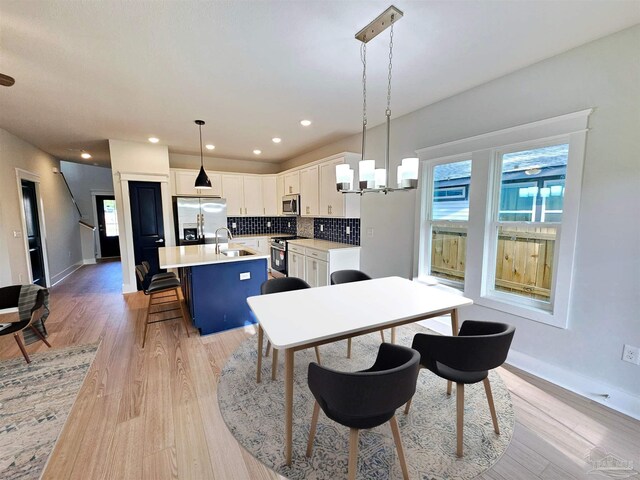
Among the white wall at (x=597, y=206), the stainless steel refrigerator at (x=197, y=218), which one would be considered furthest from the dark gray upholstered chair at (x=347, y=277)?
the stainless steel refrigerator at (x=197, y=218)

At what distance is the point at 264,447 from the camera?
1656 mm

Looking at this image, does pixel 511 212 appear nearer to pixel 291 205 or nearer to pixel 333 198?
pixel 333 198

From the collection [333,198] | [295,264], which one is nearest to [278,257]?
[295,264]

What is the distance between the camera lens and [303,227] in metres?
5.98

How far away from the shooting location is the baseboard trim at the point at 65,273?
5.43 meters

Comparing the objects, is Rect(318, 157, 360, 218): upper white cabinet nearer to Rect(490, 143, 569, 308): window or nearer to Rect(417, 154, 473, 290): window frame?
Rect(417, 154, 473, 290): window frame

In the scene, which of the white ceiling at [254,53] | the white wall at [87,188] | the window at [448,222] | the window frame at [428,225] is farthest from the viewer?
the white wall at [87,188]

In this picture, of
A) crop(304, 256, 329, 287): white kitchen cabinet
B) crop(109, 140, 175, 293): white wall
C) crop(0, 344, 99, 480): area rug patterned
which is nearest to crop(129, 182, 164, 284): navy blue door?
crop(109, 140, 175, 293): white wall

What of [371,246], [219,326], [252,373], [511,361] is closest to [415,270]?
[371,246]

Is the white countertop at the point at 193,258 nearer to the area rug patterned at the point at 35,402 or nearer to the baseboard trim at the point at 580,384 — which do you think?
the area rug patterned at the point at 35,402

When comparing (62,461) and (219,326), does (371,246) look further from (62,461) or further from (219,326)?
(62,461)

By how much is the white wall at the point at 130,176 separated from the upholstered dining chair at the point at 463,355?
484cm

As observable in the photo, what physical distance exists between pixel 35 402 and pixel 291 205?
4175 millimetres

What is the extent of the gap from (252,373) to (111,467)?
105cm
